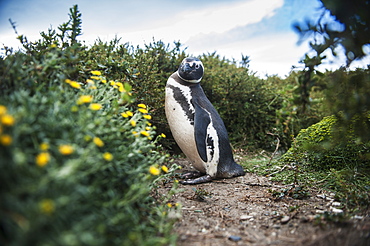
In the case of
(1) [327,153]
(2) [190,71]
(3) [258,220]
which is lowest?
(3) [258,220]

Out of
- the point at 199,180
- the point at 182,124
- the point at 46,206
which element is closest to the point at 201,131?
the point at 182,124

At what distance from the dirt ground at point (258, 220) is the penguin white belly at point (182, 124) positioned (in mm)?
427

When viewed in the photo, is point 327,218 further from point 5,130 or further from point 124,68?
point 124,68

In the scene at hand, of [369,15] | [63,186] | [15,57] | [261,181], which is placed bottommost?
[261,181]

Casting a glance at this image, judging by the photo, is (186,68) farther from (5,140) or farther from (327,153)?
(5,140)

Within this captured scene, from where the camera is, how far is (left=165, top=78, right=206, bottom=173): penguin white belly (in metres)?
3.53

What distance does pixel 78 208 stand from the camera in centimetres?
131

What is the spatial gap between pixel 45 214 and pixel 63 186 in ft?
0.52

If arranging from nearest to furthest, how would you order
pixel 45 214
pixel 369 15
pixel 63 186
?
pixel 45 214, pixel 63 186, pixel 369 15

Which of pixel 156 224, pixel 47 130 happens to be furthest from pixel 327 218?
pixel 47 130

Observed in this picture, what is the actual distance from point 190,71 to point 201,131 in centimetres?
80

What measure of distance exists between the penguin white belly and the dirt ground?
427 millimetres

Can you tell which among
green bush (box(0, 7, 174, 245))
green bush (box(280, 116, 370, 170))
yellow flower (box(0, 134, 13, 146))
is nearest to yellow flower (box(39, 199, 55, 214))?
green bush (box(0, 7, 174, 245))

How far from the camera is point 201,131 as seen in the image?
3465 millimetres
